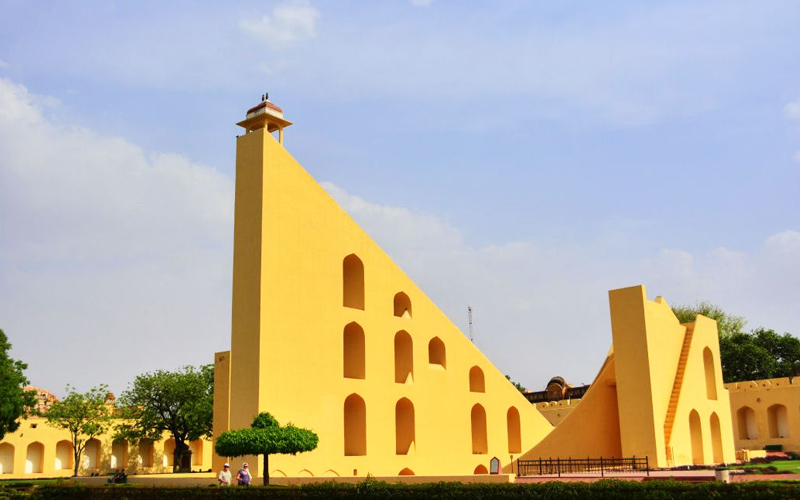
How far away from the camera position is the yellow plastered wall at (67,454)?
137 feet

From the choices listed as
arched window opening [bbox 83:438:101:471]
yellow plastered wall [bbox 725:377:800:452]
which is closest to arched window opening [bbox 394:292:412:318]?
yellow plastered wall [bbox 725:377:800:452]

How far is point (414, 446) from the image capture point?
25125 mm

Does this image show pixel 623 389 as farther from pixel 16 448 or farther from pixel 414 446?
pixel 16 448

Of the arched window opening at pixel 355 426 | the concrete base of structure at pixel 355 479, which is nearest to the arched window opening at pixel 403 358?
the arched window opening at pixel 355 426

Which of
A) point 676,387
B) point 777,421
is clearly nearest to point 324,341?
point 676,387

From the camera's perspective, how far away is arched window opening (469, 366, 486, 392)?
28.8m

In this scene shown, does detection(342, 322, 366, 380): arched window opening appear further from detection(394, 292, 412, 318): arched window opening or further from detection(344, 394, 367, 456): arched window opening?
detection(394, 292, 412, 318): arched window opening

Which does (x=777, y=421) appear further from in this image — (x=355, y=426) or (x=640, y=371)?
(x=355, y=426)

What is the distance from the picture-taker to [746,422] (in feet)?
138

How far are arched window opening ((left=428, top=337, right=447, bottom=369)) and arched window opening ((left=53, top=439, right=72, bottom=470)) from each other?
86.0 ft

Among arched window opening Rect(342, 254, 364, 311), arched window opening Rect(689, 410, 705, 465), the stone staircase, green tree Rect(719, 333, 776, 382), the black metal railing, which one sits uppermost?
arched window opening Rect(342, 254, 364, 311)

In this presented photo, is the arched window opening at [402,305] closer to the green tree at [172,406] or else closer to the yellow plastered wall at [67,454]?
the green tree at [172,406]

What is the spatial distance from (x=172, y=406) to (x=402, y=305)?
20.2 m

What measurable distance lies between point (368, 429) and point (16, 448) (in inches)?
1070
